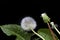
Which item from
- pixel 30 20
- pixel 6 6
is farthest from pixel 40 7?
pixel 30 20

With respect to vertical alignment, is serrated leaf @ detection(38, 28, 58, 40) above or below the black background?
below

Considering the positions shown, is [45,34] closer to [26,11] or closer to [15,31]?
[15,31]

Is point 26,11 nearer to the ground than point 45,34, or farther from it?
farther from it

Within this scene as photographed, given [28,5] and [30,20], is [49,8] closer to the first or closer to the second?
[28,5]

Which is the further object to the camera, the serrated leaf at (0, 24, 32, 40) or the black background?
the black background

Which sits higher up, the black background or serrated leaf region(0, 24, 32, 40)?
the black background

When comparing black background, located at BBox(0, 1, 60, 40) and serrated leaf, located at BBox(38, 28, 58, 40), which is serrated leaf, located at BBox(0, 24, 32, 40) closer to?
serrated leaf, located at BBox(38, 28, 58, 40)

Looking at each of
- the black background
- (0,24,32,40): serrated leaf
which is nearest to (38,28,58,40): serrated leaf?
(0,24,32,40): serrated leaf

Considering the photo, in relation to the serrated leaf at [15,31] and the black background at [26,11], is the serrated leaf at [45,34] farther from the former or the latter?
the black background at [26,11]

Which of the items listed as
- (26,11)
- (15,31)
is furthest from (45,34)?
(26,11)

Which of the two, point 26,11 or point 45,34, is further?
point 26,11

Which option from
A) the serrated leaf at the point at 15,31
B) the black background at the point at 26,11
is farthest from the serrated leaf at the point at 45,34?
the black background at the point at 26,11
